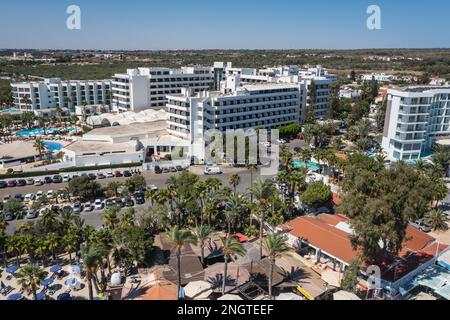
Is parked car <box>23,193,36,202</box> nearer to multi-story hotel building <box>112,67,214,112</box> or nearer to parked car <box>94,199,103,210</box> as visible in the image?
parked car <box>94,199,103,210</box>

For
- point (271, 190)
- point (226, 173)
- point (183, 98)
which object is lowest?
point (226, 173)

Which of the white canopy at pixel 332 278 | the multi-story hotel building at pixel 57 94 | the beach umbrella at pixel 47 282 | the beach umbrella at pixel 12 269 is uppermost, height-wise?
the multi-story hotel building at pixel 57 94

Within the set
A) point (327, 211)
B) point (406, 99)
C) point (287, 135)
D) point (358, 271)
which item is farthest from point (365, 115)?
point (358, 271)

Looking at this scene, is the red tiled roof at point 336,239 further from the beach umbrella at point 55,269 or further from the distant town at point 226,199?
the beach umbrella at point 55,269

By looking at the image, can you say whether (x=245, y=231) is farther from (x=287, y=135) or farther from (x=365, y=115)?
(x=365, y=115)

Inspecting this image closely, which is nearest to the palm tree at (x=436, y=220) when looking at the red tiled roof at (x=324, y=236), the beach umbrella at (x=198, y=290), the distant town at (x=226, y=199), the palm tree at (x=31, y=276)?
the distant town at (x=226, y=199)

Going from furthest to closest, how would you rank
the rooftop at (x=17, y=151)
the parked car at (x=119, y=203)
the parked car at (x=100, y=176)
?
1. the rooftop at (x=17, y=151)
2. the parked car at (x=100, y=176)
3. the parked car at (x=119, y=203)

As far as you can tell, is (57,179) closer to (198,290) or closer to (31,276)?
(31,276)
